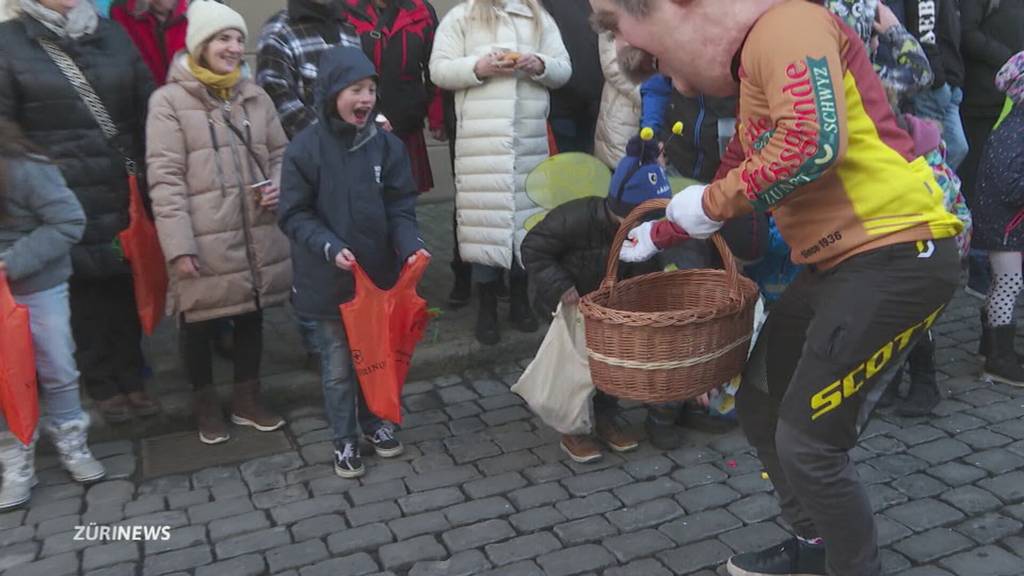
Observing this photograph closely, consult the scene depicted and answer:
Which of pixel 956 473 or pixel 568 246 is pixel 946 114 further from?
pixel 568 246

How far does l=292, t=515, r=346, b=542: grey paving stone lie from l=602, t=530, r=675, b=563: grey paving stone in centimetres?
99

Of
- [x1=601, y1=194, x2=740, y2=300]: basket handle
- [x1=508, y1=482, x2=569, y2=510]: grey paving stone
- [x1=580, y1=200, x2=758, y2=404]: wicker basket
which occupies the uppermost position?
[x1=601, y1=194, x2=740, y2=300]: basket handle

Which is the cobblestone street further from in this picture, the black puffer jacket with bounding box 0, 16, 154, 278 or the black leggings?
the black puffer jacket with bounding box 0, 16, 154, 278

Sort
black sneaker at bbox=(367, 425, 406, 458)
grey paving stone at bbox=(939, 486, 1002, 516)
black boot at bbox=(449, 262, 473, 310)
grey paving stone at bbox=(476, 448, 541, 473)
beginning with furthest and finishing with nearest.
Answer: black boot at bbox=(449, 262, 473, 310) < black sneaker at bbox=(367, 425, 406, 458) < grey paving stone at bbox=(476, 448, 541, 473) < grey paving stone at bbox=(939, 486, 1002, 516)

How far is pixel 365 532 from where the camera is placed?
3.62 m

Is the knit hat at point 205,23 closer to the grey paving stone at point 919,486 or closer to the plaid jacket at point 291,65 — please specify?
the plaid jacket at point 291,65

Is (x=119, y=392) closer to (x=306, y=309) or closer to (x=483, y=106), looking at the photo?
(x=306, y=309)

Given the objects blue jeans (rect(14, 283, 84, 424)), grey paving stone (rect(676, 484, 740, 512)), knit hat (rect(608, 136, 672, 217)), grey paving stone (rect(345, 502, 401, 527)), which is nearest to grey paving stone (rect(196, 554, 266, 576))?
grey paving stone (rect(345, 502, 401, 527))

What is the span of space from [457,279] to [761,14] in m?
3.59

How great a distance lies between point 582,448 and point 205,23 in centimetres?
237

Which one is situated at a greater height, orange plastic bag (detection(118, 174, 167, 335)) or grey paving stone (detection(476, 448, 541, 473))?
orange plastic bag (detection(118, 174, 167, 335))

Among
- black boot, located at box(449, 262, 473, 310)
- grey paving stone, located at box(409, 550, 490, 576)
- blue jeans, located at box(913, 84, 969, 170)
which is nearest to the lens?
grey paving stone, located at box(409, 550, 490, 576)

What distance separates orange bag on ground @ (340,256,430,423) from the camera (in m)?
3.86
